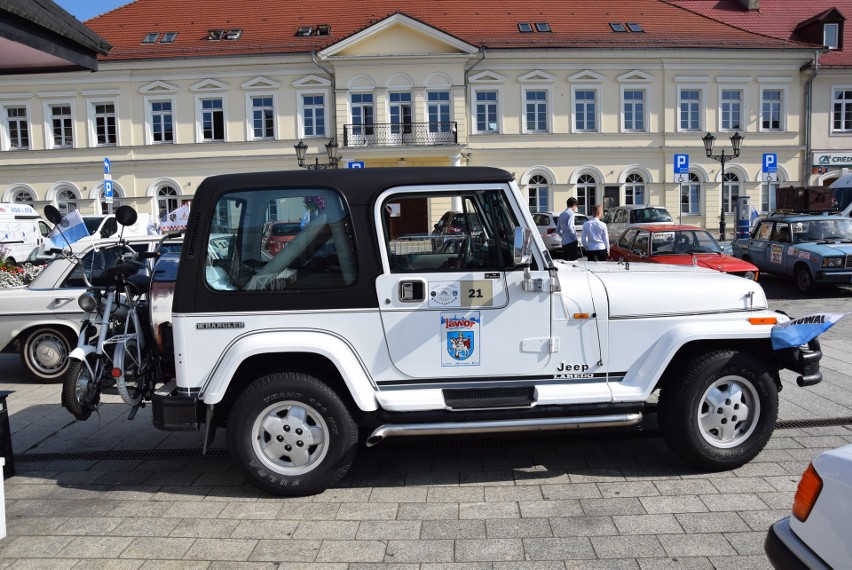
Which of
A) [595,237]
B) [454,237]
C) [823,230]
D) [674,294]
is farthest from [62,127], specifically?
[674,294]

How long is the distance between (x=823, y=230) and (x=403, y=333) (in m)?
14.7

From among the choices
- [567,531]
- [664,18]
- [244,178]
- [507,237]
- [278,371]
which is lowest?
[567,531]

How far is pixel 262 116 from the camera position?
1455 inches

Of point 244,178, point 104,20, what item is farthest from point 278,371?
point 104,20

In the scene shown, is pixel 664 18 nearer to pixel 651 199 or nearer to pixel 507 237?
pixel 651 199

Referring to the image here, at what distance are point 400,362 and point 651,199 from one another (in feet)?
114

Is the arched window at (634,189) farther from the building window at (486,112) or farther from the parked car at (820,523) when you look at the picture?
the parked car at (820,523)

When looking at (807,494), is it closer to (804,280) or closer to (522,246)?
(522,246)

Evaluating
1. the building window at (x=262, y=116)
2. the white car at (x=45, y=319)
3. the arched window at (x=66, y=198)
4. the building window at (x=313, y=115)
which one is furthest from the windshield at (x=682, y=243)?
the arched window at (x=66, y=198)

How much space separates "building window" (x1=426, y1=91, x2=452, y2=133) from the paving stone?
33.2 meters

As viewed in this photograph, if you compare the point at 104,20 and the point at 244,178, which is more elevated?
the point at 104,20

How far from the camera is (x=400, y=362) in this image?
4891 mm

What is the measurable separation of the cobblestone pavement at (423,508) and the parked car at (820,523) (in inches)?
38.6

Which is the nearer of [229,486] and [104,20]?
[229,486]
